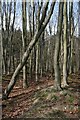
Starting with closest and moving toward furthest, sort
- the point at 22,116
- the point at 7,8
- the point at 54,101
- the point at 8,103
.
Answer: the point at 22,116 < the point at 54,101 < the point at 8,103 < the point at 7,8

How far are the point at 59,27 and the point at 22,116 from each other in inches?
181

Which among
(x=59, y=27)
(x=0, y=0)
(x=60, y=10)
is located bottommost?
(x=59, y=27)

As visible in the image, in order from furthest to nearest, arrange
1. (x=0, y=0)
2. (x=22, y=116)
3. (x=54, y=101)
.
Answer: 1. (x=0, y=0)
2. (x=54, y=101)
3. (x=22, y=116)

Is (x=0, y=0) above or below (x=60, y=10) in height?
above

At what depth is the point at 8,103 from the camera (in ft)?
40.4

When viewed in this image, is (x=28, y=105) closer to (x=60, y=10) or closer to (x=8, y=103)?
(x=8, y=103)

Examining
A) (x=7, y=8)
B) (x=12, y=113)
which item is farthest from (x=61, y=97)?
(x=7, y=8)

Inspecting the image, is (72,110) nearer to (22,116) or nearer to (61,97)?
(61,97)

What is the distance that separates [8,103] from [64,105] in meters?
2.91

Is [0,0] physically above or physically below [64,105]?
above

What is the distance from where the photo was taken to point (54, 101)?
11242 mm

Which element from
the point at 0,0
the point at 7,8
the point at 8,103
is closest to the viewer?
the point at 8,103

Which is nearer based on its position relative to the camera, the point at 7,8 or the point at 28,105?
the point at 28,105

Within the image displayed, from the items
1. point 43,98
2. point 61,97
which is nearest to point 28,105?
point 43,98
